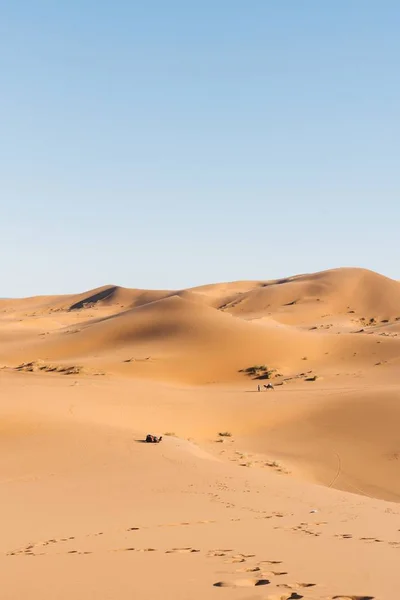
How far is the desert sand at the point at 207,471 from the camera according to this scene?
561 cm

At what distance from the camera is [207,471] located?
472 inches

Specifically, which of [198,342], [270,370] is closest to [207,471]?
[270,370]

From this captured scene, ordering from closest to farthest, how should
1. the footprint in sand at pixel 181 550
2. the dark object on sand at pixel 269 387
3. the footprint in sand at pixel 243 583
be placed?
the footprint in sand at pixel 243 583 < the footprint in sand at pixel 181 550 < the dark object on sand at pixel 269 387

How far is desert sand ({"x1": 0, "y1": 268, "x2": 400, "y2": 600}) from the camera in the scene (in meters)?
5.61

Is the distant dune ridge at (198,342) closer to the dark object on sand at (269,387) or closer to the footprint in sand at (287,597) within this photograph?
the dark object on sand at (269,387)

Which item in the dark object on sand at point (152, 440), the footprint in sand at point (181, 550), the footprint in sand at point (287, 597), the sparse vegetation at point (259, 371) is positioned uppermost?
the footprint in sand at point (287, 597)

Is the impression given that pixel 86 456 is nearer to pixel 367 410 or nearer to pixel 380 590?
pixel 380 590

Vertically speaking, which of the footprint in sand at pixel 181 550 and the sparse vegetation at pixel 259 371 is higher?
the footprint in sand at pixel 181 550

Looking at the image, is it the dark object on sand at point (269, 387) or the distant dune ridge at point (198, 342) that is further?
the distant dune ridge at point (198, 342)

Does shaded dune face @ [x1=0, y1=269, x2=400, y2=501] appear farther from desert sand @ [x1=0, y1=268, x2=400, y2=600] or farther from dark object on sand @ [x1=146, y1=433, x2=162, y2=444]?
dark object on sand @ [x1=146, y1=433, x2=162, y2=444]

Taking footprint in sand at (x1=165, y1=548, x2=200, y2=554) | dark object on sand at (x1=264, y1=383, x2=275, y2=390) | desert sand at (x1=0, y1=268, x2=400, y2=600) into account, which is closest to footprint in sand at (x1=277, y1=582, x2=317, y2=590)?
desert sand at (x1=0, y1=268, x2=400, y2=600)

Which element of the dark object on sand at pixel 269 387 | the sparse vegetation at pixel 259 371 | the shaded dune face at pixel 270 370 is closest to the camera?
the shaded dune face at pixel 270 370

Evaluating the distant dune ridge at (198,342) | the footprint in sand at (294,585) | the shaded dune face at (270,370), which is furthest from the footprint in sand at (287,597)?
the distant dune ridge at (198,342)

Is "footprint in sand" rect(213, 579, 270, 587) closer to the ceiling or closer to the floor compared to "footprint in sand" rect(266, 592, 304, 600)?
closer to the floor
